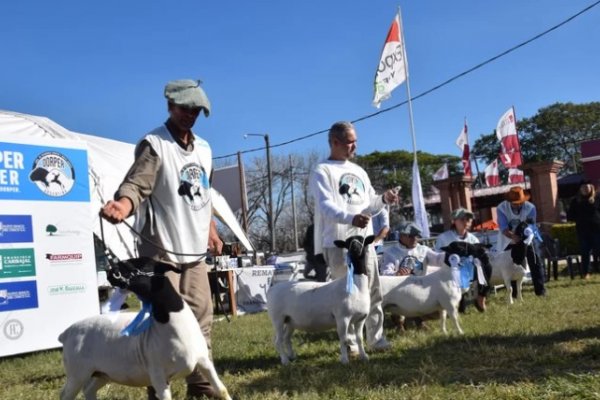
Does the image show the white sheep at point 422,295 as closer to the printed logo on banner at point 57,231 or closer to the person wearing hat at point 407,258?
the person wearing hat at point 407,258

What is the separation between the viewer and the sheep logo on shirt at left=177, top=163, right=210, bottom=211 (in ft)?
11.7

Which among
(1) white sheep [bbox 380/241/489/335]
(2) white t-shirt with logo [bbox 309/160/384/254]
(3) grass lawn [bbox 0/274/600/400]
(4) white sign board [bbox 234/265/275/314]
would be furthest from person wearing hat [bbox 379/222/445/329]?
(4) white sign board [bbox 234/265/275/314]

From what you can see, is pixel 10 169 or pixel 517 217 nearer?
pixel 10 169

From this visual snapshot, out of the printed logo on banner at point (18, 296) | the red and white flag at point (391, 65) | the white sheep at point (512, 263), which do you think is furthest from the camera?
the red and white flag at point (391, 65)

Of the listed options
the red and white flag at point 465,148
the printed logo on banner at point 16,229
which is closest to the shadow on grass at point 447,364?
the printed logo on banner at point 16,229

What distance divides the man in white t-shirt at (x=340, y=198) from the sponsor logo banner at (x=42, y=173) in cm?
388

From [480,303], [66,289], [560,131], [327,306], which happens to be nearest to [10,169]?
[66,289]

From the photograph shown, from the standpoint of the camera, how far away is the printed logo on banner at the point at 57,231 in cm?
732

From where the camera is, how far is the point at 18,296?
6.89m

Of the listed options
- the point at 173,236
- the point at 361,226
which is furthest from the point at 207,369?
the point at 361,226

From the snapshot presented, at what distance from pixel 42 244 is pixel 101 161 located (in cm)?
463

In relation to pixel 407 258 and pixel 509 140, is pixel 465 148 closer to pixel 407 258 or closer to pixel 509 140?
pixel 509 140

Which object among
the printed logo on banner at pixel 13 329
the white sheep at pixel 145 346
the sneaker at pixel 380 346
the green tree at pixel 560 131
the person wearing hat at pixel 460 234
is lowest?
the sneaker at pixel 380 346

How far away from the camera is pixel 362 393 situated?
3695 mm
